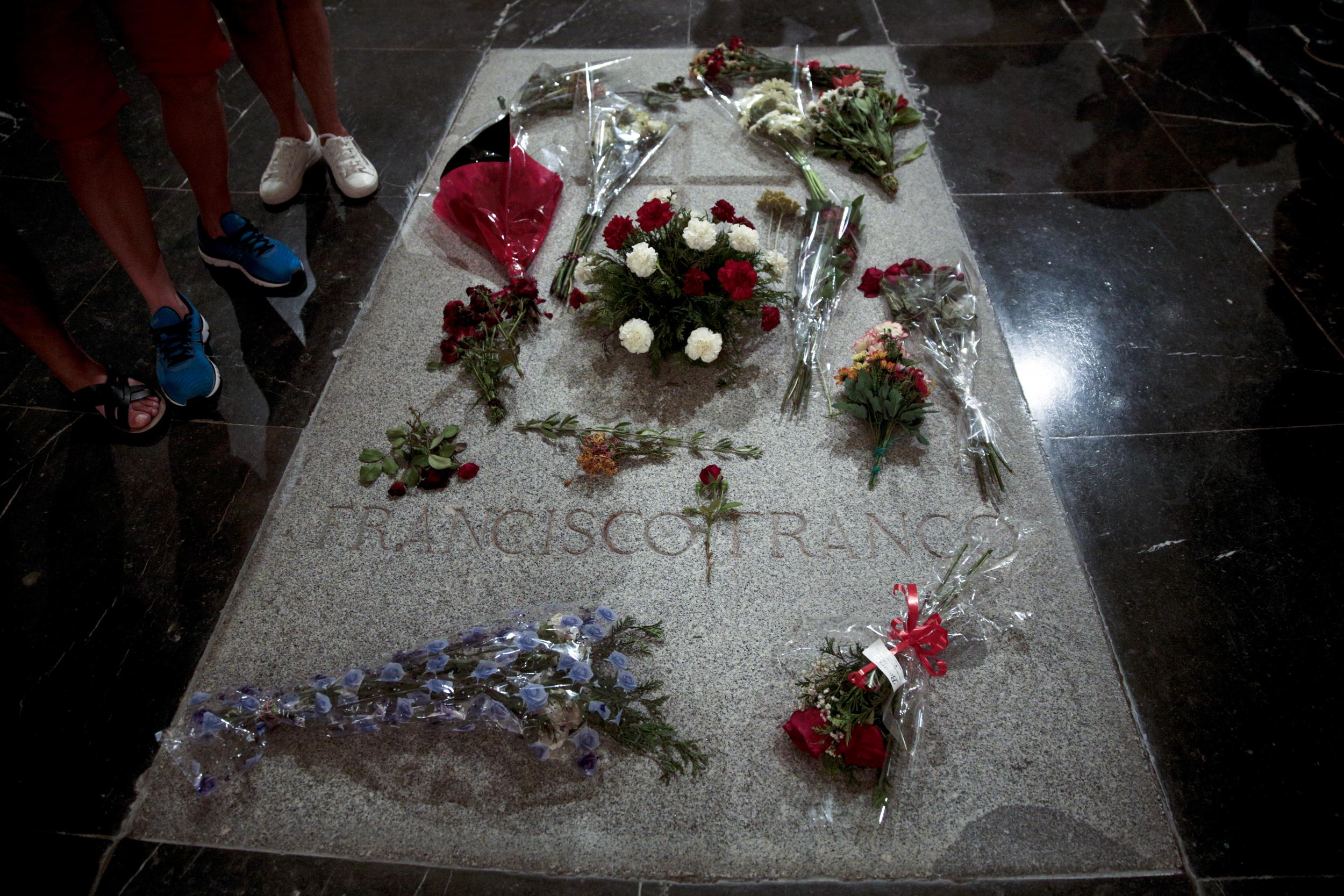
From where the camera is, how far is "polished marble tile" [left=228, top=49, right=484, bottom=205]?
3055 mm

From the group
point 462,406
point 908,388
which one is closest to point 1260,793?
point 908,388

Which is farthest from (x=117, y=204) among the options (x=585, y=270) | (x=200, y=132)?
(x=585, y=270)

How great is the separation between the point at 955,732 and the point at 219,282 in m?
2.66

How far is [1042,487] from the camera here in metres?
2.11

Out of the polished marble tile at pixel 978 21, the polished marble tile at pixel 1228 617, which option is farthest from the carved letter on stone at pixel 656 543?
the polished marble tile at pixel 978 21

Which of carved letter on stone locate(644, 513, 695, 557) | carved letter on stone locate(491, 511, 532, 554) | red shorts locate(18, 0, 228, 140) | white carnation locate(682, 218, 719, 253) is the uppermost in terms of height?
red shorts locate(18, 0, 228, 140)

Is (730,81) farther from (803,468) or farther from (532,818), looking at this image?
(532,818)

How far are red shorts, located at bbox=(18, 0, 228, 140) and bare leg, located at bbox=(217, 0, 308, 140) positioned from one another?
30cm

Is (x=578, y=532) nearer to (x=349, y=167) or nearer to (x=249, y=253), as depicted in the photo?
(x=249, y=253)

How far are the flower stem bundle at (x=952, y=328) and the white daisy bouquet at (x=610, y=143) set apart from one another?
98cm

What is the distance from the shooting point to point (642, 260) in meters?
2.23

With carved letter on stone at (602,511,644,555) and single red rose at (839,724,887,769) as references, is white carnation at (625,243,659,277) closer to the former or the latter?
carved letter on stone at (602,511,644,555)

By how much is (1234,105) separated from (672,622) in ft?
11.1

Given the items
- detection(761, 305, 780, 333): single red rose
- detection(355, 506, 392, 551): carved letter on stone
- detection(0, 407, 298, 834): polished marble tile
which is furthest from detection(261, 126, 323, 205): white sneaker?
detection(761, 305, 780, 333): single red rose
